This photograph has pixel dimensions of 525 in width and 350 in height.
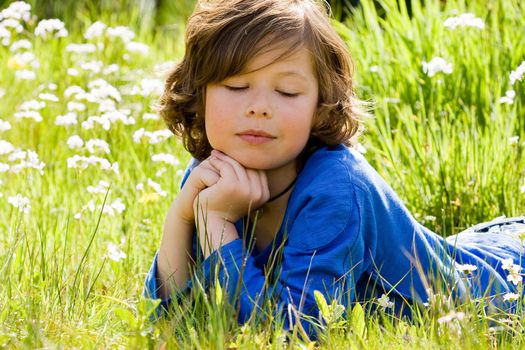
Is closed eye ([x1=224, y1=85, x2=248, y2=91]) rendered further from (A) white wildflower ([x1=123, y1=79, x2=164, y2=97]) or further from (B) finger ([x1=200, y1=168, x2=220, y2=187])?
(A) white wildflower ([x1=123, y1=79, x2=164, y2=97])

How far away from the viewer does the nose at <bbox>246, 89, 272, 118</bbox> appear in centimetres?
261

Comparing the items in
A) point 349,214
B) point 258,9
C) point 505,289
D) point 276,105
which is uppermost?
point 258,9

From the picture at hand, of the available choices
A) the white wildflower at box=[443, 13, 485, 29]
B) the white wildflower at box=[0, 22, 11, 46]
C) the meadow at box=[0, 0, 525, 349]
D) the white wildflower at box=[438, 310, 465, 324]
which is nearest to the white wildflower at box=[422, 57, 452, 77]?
the meadow at box=[0, 0, 525, 349]

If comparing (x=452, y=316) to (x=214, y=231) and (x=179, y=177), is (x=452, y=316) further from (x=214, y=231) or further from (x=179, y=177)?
(x=179, y=177)

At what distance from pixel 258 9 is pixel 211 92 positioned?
27cm

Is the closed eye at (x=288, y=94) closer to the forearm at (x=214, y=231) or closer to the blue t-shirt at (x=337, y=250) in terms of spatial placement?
the blue t-shirt at (x=337, y=250)

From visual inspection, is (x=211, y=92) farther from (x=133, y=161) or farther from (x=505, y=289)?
(x=133, y=161)

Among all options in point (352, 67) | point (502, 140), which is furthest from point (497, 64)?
point (352, 67)

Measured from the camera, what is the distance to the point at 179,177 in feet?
13.4

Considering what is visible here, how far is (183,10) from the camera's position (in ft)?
31.4

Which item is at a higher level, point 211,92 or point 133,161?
point 211,92

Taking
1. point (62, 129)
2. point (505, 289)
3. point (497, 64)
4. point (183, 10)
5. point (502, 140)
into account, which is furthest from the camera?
point (183, 10)

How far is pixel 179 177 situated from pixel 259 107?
Answer: 152 centimetres

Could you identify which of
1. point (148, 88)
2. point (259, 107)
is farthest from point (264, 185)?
point (148, 88)
